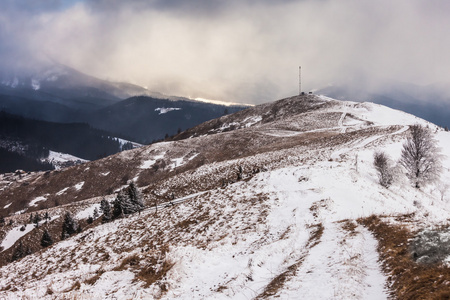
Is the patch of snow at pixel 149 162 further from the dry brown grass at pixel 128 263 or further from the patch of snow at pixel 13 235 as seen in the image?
the dry brown grass at pixel 128 263

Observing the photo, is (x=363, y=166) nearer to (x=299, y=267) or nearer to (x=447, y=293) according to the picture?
(x=299, y=267)

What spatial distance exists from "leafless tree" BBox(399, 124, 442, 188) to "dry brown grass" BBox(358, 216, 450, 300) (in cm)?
2455

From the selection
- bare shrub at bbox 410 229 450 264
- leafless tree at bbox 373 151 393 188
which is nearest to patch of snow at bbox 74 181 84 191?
leafless tree at bbox 373 151 393 188

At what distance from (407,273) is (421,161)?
3000 cm

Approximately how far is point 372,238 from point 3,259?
7689cm

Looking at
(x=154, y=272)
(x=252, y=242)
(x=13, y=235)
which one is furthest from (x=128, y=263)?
(x=13, y=235)

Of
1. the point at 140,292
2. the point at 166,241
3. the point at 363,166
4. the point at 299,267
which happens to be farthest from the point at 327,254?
the point at 363,166

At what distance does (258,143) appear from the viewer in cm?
8806

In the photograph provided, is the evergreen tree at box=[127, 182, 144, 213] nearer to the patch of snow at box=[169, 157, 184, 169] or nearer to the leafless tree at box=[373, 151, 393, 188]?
the leafless tree at box=[373, 151, 393, 188]

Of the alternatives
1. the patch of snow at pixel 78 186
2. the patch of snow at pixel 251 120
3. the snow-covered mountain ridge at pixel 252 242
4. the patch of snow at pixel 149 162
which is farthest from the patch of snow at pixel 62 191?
the patch of snow at pixel 251 120

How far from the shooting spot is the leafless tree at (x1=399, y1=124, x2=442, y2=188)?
2858 cm

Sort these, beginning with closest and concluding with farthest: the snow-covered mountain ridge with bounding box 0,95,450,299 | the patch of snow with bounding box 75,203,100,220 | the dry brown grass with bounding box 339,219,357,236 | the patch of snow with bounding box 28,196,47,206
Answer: the snow-covered mountain ridge with bounding box 0,95,450,299 < the dry brown grass with bounding box 339,219,357,236 < the patch of snow with bounding box 75,203,100,220 < the patch of snow with bounding box 28,196,47,206

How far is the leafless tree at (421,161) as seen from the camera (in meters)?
28.6

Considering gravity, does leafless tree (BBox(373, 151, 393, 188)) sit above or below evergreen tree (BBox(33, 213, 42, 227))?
above
